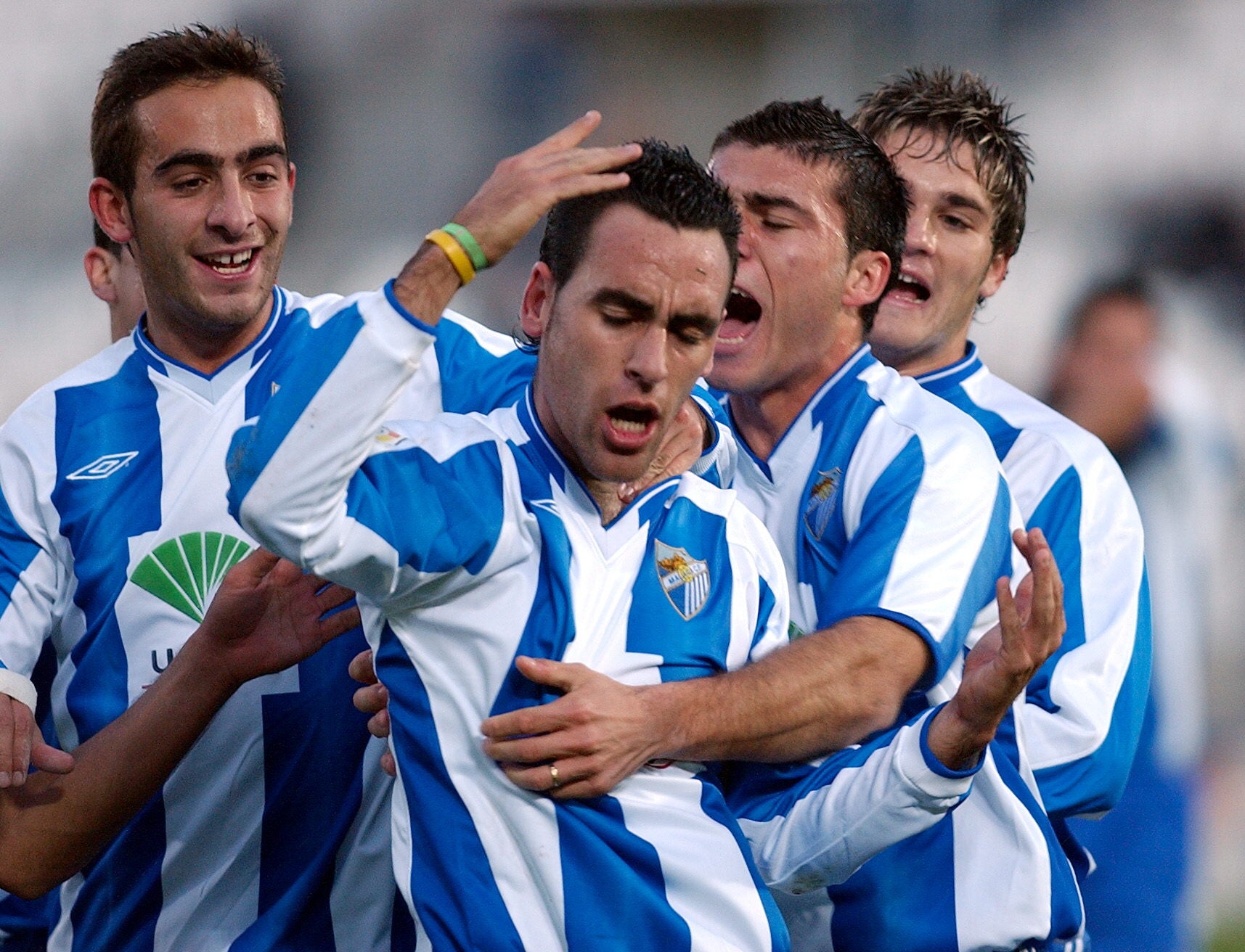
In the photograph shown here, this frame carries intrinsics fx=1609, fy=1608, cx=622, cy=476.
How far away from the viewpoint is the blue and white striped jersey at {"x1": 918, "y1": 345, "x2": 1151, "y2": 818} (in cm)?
323

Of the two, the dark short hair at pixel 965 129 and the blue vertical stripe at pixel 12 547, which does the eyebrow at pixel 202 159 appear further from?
the dark short hair at pixel 965 129

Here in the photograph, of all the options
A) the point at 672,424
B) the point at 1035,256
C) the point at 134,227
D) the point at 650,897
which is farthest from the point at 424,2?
the point at 650,897

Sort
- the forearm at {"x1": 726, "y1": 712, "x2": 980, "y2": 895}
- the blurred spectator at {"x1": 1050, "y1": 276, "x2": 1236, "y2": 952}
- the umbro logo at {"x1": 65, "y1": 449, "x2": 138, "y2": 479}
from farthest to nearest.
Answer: the blurred spectator at {"x1": 1050, "y1": 276, "x2": 1236, "y2": 952} → the umbro logo at {"x1": 65, "y1": 449, "x2": 138, "y2": 479} → the forearm at {"x1": 726, "y1": 712, "x2": 980, "y2": 895}

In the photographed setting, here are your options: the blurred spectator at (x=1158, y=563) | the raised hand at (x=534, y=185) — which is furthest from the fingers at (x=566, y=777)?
the blurred spectator at (x=1158, y=563)

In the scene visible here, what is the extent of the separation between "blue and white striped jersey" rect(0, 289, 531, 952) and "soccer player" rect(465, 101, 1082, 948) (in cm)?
55

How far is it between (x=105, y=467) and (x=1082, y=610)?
198 cm

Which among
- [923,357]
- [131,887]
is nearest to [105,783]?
[131,887]

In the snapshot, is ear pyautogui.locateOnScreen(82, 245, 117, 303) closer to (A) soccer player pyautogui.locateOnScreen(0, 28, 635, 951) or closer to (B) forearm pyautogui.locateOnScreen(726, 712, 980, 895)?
(A) soccer player pyautogui.locateOnScreen(0, 28, 635, 951)

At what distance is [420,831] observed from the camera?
2219 millimetres

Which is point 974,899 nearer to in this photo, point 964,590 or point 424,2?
point 964,590

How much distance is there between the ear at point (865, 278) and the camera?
3.14m

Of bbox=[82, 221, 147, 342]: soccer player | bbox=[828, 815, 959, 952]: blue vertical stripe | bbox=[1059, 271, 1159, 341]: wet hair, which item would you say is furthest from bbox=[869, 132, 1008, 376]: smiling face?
bbox=[1059, 271, 1159, 341]: wet hair

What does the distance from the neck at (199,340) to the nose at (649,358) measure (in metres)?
1.07

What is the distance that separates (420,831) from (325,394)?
636 mm
